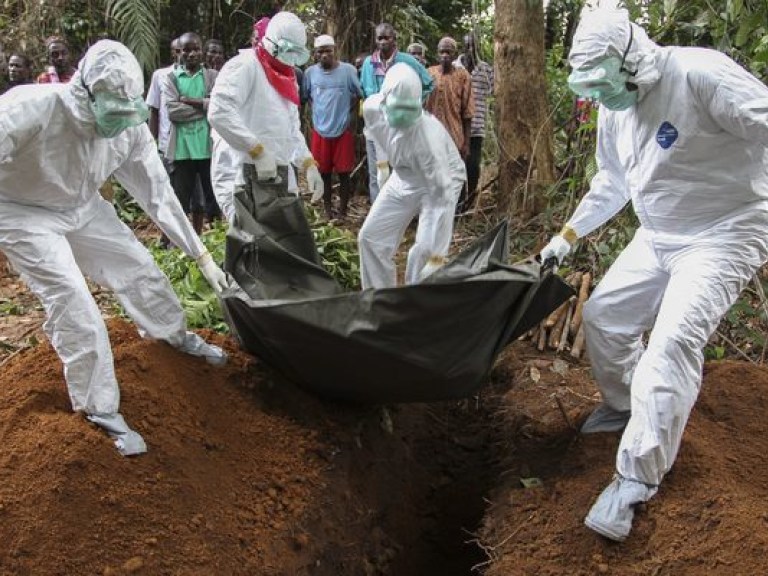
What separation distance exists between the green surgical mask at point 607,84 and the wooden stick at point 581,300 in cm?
182

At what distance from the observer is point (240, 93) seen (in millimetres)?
4496

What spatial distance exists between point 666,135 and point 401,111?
1.69m

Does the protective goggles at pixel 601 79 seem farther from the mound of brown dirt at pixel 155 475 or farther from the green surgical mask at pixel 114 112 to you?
the mound of brown dirt at pixel 155 475

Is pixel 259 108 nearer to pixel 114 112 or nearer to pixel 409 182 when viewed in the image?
pixel 409 182

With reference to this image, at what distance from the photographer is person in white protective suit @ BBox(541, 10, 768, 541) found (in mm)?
2693

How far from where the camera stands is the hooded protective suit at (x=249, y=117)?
174 inches

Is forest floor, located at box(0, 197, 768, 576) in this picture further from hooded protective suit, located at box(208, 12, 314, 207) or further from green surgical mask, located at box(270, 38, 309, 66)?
green surgical mask, located at box(270, 38, 309, 66)

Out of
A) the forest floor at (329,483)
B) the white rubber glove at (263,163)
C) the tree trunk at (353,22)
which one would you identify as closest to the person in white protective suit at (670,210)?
the forest floor at (329,483)

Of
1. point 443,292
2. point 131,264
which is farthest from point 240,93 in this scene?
point 443,292

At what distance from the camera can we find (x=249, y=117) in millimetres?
4676

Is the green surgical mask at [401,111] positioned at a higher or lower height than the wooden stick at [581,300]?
higher

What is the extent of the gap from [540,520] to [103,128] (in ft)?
7.46

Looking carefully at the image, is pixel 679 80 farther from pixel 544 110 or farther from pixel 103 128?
pixel 544 110

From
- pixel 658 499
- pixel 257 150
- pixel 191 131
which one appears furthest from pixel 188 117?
pixel 658 499
